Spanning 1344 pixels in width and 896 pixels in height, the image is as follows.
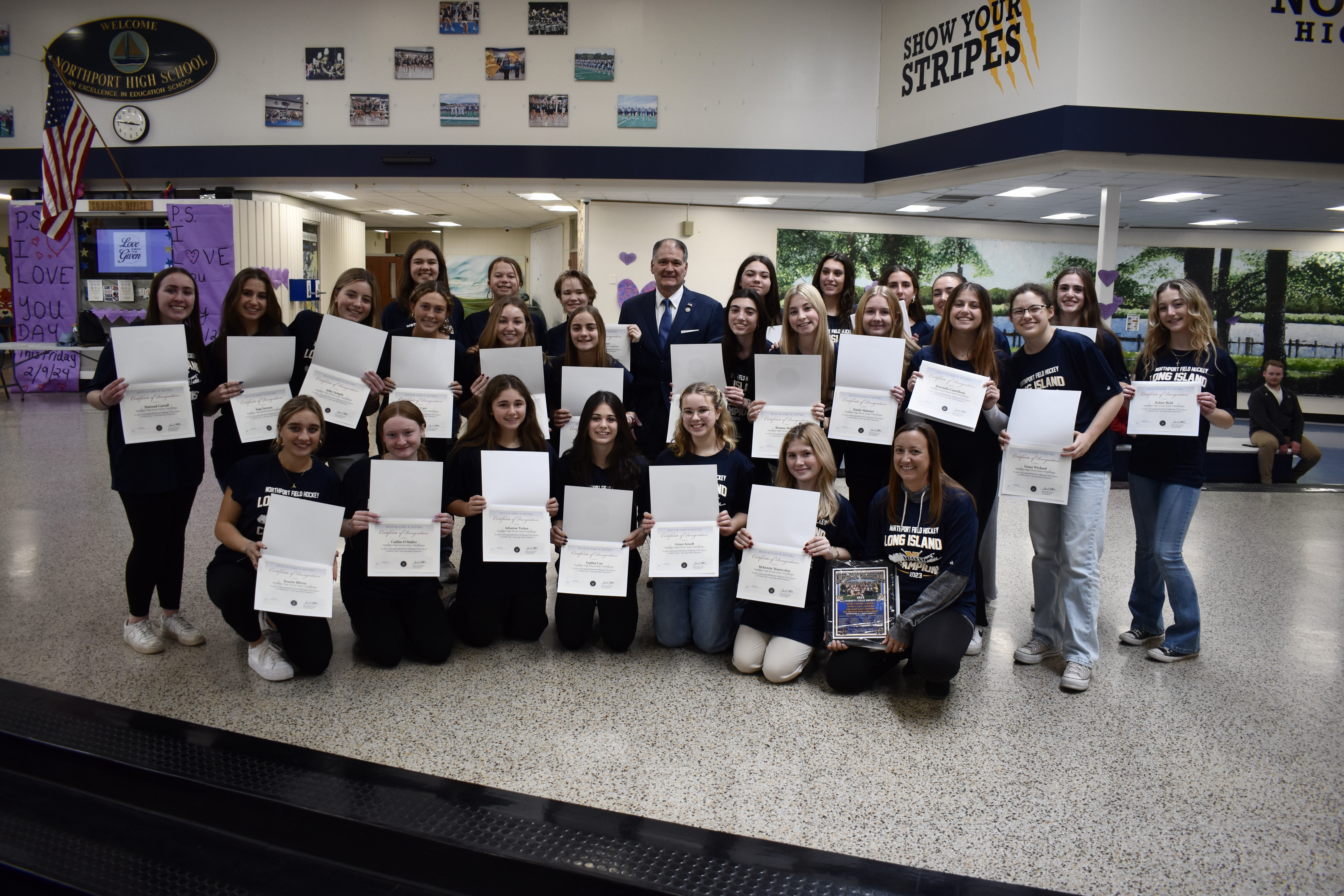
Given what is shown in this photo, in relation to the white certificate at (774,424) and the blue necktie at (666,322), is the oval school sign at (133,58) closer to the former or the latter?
the blue necktie at (666,322)

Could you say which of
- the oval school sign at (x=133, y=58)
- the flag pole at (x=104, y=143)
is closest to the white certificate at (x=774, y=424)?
the oval school sign at (x=133, y=58)

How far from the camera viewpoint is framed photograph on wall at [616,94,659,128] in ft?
31.4


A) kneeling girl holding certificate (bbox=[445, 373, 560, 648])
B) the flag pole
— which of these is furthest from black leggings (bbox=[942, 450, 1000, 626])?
the flag pole

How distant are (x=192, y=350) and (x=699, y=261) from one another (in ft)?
26.6

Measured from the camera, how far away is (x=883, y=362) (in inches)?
134

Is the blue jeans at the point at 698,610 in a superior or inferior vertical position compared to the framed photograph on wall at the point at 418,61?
inferior

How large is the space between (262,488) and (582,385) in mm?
1398

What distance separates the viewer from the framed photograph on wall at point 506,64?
957 cm

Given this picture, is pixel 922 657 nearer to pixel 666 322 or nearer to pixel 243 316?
pixel 666 322

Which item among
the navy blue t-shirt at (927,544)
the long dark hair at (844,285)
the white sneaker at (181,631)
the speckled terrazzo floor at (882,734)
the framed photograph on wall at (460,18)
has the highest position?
the framed photograph on wall at (460,18)

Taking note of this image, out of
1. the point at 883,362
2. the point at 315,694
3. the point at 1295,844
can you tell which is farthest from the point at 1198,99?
the point at 315,694

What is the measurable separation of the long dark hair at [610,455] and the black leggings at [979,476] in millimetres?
1339

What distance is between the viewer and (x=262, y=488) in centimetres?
311

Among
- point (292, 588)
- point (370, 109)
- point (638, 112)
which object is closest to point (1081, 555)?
point (292, 588)
